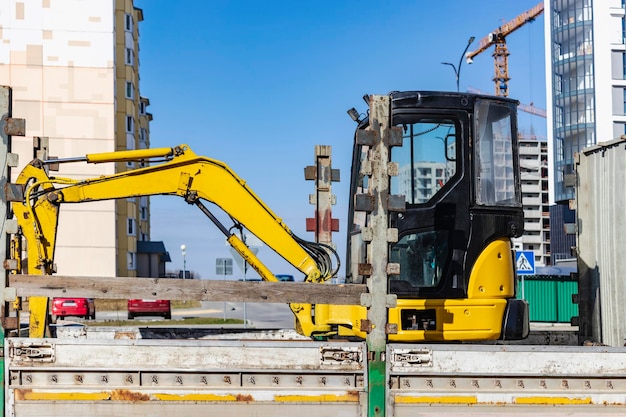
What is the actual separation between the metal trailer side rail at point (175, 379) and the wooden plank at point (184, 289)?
0.35 metres

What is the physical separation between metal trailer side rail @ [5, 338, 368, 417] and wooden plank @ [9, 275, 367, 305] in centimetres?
35

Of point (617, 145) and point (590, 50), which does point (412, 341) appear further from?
point (590, 50)

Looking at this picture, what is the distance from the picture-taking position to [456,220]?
8.20 m

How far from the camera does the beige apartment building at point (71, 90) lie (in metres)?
44.8

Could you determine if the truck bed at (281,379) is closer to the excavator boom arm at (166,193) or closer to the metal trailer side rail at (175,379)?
the metal trailer side rail at (175,379)

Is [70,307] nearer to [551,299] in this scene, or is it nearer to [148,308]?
[148,308]

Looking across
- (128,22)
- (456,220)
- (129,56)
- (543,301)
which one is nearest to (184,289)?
(456,220)

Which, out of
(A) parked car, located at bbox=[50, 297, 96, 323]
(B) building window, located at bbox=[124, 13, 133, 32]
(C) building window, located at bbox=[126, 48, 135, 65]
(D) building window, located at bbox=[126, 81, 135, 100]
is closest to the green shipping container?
(A) parked car, located at bbox=[50, 297, 96, 323]

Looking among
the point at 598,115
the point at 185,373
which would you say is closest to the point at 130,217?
the point at 598,115

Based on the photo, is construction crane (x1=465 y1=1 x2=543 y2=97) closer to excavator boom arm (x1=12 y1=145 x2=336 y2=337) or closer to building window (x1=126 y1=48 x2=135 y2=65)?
building window (x1=126 y1=48 x2=135 y2=65)

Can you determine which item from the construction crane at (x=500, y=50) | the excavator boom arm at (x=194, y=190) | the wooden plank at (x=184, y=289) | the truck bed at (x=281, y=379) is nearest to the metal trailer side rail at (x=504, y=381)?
the truck bed at (x=281, y=379)

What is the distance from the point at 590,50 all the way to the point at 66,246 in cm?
4564

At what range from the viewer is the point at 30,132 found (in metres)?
47.4

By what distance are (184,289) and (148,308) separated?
2995cm
